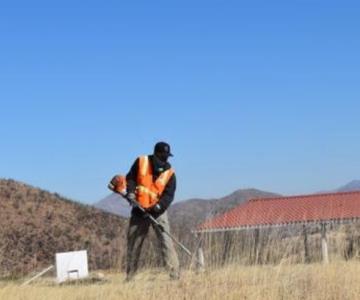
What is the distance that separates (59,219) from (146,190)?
1323 inches

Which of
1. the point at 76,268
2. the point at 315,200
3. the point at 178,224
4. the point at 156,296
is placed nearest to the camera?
the point at 156,296

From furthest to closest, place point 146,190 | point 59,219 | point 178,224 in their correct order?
point 59,219, point 178,224, point 146,190

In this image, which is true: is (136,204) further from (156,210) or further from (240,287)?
(240,287)

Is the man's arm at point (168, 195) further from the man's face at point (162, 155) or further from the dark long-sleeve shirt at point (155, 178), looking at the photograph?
the man's face at point (162, 155)

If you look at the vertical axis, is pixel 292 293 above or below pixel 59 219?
below

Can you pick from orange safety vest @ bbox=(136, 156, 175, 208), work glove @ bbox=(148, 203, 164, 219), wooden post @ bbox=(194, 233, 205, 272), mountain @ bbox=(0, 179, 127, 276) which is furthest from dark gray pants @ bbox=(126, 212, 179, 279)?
mountain @ bbox=(0, 179, 127, 276)

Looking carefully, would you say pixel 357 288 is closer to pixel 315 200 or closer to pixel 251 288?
pixel 251 288

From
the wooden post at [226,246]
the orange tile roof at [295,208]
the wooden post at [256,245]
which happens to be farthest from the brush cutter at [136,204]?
the orange tile roof at [295,208]

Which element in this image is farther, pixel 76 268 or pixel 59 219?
pixel 59 219

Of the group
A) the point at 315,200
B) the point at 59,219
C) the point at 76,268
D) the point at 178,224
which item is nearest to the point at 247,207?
the point at 315,200

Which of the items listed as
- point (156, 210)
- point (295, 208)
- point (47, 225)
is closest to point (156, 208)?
point (156, 210)

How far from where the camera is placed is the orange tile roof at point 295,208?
1252 inches

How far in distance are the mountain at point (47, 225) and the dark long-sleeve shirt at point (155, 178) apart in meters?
22.6

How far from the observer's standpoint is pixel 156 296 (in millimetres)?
7992
